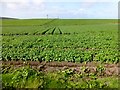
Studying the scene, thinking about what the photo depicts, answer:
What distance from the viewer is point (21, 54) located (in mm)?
15672

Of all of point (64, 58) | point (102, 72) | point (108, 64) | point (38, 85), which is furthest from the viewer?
point (64, 58)

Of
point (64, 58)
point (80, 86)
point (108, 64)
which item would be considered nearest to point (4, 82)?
point (80, 86)

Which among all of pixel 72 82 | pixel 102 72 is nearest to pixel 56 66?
pixel 102 72

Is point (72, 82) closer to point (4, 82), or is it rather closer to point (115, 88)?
point (115, 88)

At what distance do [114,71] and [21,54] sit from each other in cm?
699

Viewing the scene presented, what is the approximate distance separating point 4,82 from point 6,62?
543cm

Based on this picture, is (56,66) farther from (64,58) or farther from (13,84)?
(13,84)

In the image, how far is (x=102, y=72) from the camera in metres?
11.7

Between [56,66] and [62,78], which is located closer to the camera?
[62,78]

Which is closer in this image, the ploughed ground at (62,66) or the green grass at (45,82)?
the green grass at (45,82)

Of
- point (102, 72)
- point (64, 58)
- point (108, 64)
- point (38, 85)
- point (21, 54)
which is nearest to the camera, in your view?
point (38, 85)

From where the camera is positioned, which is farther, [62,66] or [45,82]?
[62,66]

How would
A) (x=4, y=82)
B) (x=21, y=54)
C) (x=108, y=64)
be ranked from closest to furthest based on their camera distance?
1. (x=4, y=82)
2. (x=108, y=64)
3. (x=21, y=54)

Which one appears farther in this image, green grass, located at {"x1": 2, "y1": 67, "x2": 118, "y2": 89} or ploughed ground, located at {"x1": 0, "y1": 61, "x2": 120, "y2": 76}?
ploughed ground, located at {"x1": 0, "y1": 61, "x2": 120, "y2": 76}
